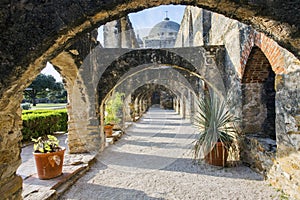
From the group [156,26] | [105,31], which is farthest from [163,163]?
[156,26]

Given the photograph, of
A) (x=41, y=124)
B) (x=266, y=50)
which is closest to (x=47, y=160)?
(x=266, y=50)

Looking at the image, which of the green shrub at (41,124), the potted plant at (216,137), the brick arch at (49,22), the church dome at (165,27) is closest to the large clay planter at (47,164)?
the brick arch at (49,22)

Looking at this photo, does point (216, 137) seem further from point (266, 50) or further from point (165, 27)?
point (165, 27)

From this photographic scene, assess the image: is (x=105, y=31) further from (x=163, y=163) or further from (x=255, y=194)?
(x=255, y=194)

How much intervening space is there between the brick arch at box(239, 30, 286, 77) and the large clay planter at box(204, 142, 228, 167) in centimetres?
151

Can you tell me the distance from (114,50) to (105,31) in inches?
187

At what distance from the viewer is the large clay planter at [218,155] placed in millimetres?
4262

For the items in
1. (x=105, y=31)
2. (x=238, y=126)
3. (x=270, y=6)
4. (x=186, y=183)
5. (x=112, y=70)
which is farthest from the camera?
(x=105, y=31)

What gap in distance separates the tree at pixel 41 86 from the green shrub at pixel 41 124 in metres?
15.9

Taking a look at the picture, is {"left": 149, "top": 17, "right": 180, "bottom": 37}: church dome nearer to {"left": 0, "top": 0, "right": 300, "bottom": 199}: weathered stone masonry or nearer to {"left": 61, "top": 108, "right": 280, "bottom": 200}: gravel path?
{"left": 61, "top": 108, "right": 280, "bottom": 200}: gravel path

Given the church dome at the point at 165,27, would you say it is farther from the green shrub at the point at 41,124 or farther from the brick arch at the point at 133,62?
the brick arch at the point at 133,62

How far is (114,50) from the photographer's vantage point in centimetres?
601

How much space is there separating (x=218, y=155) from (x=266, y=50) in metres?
2.07

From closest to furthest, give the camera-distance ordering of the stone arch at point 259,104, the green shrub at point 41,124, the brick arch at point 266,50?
the brick arch at point 266,50 → the stone arch at point 259,104 → the green shrub at point 41,124
